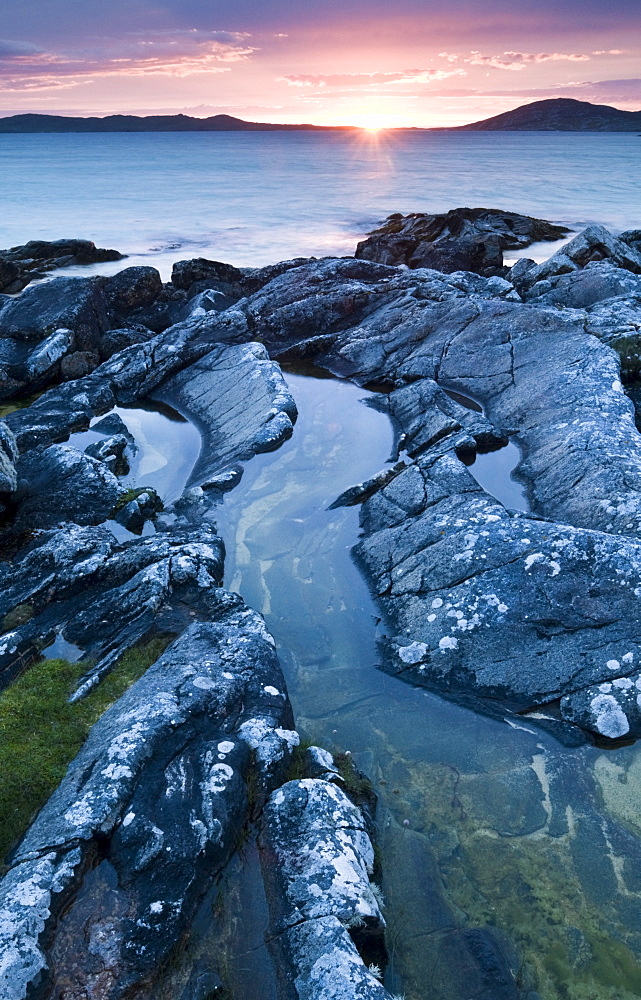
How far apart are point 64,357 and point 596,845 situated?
2647 cm

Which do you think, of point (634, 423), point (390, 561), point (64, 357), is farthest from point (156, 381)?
point (634, 423)

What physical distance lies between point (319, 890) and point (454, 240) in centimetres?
4830

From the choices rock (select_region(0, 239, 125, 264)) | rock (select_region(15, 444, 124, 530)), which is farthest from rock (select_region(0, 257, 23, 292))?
rock (select_region(15, 444, 124, 530))

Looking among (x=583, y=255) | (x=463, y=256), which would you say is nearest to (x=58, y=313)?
(x=583, y=255)

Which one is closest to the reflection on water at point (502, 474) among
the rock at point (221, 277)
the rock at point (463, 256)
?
the rock at point (221, 277)

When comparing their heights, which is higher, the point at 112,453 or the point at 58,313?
the point at 58,313

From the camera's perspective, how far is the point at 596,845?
28.0ft

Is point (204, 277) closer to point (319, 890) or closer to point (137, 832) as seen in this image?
point (137, 832)

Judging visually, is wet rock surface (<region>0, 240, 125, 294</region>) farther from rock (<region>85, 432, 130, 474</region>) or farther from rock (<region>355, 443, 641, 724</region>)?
rock (<region>355, 443, 641, 724</region>)

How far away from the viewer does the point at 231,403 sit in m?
22.5

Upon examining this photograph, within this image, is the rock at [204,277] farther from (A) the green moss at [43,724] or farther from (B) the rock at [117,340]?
(A) the green moss at [43,724]

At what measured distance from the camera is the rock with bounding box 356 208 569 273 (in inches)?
1815

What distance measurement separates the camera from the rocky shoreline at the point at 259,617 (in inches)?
280

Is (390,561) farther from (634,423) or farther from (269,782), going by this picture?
(634,423)
